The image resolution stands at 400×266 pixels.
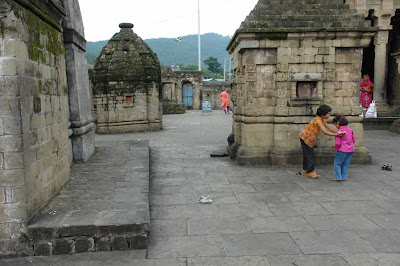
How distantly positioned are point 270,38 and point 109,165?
4.42 metres

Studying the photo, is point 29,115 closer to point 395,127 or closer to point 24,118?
point 24,118

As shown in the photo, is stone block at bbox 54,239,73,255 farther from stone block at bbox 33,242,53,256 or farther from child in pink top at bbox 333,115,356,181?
child in pink top at bbox 333,115,356,181

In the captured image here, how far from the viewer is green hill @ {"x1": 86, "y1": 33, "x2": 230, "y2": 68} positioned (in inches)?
5797

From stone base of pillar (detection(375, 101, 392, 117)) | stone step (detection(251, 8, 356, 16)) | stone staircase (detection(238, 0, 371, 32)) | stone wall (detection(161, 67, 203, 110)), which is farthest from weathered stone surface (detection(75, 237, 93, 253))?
stone wall (detection(161, 67, 203, 110))

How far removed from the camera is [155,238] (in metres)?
3.80

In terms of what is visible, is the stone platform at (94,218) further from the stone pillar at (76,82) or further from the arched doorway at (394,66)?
the arched doorway at (394,66)

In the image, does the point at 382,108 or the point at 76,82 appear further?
the point at 382,108

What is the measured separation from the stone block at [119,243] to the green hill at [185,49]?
137m

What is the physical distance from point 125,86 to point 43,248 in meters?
11.3

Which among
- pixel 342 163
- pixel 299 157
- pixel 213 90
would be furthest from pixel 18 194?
pixel 213 90

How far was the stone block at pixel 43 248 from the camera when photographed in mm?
3389

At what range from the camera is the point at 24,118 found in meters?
3.49

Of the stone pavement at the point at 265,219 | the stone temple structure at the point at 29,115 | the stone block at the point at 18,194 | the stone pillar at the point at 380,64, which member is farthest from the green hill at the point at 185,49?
the stone block at the point at 18,194

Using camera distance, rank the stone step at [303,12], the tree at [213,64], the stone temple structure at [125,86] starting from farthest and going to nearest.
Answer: the tree at [213,64] → the stone temple structure at [125,86] → the stone step at [303,12]
